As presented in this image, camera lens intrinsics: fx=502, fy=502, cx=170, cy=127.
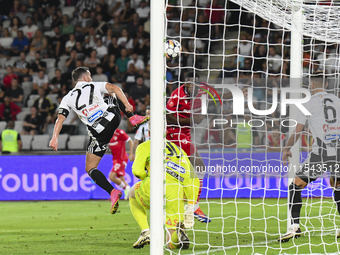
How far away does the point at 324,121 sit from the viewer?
5434 millimetres

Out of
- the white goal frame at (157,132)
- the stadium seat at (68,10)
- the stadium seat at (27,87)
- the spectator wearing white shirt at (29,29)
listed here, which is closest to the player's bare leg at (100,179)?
the white goal frame at (157,132)

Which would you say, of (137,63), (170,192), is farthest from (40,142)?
(170,192)

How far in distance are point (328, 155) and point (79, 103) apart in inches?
118

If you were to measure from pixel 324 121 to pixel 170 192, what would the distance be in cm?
190

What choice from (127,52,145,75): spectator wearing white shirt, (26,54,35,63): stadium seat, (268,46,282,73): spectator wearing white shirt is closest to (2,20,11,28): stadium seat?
(26,54,35,63): stadium seat

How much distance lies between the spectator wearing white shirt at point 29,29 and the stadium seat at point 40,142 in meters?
3.98

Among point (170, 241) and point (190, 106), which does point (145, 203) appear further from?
point (190, 106)

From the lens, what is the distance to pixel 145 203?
16.6ft

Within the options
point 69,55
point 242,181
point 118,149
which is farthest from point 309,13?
point 69,55

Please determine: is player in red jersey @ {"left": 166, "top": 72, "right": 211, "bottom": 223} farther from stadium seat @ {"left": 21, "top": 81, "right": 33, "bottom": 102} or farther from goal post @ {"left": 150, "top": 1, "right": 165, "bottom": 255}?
stadium seat @ {"left": 21, "top": 81, "right": 33, "bottom": 102}

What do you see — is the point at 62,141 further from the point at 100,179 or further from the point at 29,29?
the point at 100,179

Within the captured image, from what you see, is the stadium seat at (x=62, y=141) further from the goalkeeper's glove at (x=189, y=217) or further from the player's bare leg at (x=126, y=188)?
the goalkeeper's glove at (x=189, y=217)

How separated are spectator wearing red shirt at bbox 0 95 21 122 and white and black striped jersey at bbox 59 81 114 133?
23.8ft

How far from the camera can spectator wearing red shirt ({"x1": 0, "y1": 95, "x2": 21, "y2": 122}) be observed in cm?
1290
